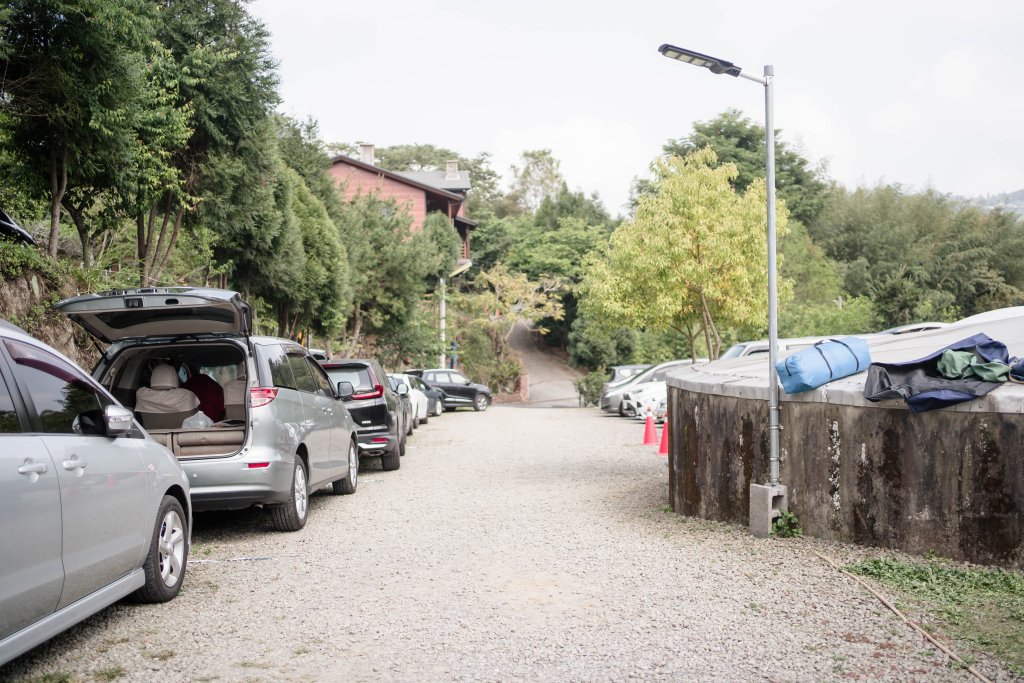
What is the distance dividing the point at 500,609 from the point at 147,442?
2476 mm

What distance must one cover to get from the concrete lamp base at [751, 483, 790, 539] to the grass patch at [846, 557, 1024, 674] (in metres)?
1.14

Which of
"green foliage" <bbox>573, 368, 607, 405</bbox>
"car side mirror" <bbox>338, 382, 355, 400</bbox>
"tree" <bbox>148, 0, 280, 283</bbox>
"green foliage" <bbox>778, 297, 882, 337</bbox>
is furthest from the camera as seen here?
"green foliage" <bbox>778, 297, 882, 337</bbox>

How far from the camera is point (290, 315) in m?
28.9

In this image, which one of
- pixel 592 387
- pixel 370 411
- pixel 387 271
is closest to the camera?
pixel 370 411

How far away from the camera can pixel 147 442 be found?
6375 millimetres

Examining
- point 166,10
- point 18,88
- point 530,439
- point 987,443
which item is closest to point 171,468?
point 987,443

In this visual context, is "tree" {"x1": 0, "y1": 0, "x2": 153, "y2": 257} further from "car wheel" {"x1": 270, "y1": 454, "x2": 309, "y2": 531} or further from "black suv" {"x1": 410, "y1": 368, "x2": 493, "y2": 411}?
"black suv" {"x1": 410, "y1": 368, "x2": 493, "y2": 411}

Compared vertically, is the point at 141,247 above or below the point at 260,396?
above

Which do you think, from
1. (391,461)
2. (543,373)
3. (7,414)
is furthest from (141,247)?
(543,373)

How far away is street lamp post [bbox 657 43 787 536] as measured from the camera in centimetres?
851

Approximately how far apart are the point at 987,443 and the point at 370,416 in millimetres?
9379

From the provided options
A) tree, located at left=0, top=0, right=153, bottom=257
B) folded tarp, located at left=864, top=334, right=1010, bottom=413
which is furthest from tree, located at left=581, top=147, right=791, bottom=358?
folded tarp, located at left=864, top=334, right=1010, bottom=413

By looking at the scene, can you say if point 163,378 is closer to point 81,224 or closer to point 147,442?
point 147,442

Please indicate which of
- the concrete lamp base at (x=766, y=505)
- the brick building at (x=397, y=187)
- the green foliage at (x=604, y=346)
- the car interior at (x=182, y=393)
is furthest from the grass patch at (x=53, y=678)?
the green foliage at (x=604, y=346)
